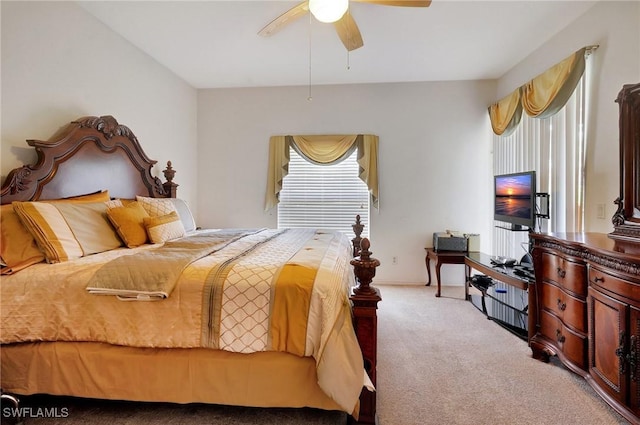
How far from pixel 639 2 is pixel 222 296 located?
135 inches

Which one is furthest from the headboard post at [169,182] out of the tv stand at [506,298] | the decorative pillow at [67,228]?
the tv stand at [506,298]

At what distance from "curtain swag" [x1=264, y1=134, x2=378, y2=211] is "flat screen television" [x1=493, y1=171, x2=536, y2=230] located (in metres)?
1.49

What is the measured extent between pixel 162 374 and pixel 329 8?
2.35 m

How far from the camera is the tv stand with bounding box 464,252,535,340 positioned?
254cm

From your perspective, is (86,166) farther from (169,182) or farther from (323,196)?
(323,196)

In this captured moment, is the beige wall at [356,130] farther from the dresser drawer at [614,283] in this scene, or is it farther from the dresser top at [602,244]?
the dresser drawer at [614,283]

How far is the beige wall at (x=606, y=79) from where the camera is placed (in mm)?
2215

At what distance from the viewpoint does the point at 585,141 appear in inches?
100

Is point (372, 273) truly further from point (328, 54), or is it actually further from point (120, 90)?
point (120, 90)

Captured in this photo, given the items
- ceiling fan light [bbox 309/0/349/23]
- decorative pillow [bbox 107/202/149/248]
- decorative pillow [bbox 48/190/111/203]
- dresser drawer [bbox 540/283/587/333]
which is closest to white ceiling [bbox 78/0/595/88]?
ceiling fan light [bbox 309/0/349/23]

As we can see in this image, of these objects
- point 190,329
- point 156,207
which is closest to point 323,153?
point 156,207

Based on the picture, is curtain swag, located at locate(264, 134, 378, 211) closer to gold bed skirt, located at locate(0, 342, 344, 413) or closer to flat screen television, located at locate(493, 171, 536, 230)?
flat screen television, located at locate(493, 171, 536, 230)

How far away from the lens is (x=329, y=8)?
1913 mm

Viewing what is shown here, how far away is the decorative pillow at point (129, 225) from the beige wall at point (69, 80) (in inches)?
26.5
